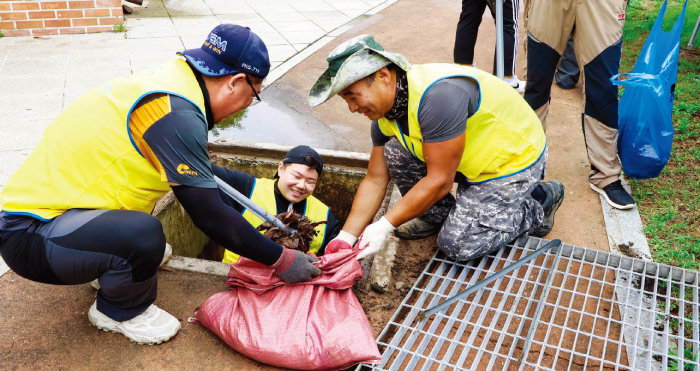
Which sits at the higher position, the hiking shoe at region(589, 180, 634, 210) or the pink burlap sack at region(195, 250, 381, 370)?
the pink burlap sack at region(195, 250, 381, 370)

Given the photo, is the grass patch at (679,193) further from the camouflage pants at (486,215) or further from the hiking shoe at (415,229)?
the hiking shoe at (415,229)

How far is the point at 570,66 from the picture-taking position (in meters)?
5.49

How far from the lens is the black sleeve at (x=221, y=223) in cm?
206

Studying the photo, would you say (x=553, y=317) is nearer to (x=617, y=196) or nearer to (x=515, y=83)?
(x=617, y=196)

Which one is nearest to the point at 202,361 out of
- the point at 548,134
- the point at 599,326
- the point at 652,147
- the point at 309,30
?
the point at 599,326

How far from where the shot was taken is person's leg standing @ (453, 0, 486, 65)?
4863mm

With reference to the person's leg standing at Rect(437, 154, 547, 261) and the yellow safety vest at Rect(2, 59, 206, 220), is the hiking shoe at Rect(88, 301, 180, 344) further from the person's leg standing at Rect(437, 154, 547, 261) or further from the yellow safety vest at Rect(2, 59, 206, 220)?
the person's leg standing at Rect(437, 154, 547, 261)

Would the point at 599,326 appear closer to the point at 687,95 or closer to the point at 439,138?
the point at 439,138

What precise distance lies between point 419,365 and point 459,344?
9.0 inches

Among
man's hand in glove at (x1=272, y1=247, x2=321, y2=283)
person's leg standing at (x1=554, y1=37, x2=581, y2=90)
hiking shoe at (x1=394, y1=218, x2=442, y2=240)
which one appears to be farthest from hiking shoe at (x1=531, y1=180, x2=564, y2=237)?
person's leg standing at (x1=554, y1=37, x2=581, y2=90)

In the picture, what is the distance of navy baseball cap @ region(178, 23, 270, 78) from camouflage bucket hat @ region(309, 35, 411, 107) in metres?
0.36

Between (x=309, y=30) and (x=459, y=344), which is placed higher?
(x=459, y=344)

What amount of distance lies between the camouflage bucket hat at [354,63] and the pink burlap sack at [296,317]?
786 millimetres

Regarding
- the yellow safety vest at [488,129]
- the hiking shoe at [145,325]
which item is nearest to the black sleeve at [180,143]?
the hiking shoe at [145,325]
